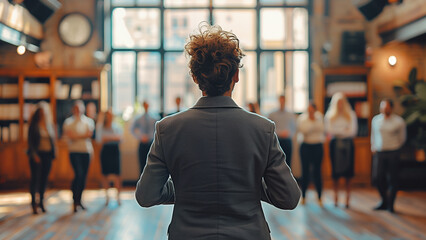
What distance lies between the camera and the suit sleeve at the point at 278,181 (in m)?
1.52

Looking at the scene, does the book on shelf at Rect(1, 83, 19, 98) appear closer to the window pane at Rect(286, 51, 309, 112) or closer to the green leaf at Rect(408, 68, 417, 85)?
the window pane at Rect(286, 51, 309, 112)

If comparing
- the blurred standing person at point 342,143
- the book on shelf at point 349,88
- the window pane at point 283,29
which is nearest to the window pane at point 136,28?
the window pane at point 283,29

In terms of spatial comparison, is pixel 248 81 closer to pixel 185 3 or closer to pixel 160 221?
pixel 185 3

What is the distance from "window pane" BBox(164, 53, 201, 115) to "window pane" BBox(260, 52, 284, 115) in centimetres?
135

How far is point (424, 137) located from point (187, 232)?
764 centimetres

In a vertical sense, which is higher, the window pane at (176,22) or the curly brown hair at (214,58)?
the window pane at (176,22)

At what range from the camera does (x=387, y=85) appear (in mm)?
9281

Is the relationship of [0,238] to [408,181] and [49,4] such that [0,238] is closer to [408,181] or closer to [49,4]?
[49,4]

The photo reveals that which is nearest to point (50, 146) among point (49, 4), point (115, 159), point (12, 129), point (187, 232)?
point (115, 159)

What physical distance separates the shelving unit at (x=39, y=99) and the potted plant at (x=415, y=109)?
18.9 ft

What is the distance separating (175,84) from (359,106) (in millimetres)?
3682

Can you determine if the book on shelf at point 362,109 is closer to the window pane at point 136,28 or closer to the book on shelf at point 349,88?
the book on shelf at point 349,88

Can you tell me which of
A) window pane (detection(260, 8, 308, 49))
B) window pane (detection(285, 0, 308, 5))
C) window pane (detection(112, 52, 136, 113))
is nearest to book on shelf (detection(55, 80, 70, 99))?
window pane (detection(112, 52, 136, 113))

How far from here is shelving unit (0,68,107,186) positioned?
8789 millimetres
